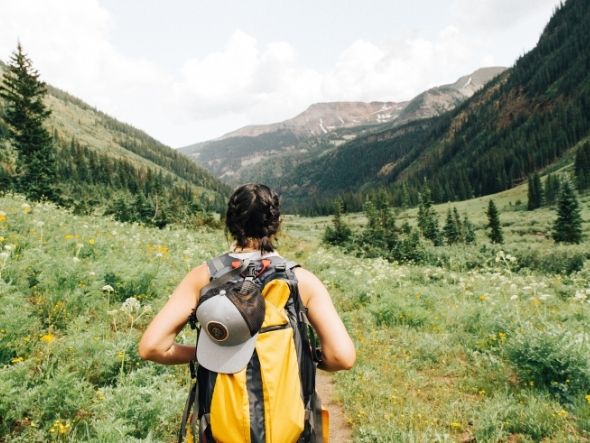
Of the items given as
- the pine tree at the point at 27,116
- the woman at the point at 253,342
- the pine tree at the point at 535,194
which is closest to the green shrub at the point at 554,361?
the woman at the point at 253,342

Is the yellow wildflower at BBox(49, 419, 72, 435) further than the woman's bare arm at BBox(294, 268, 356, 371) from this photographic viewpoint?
Yes

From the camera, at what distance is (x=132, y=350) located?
16.8 ft

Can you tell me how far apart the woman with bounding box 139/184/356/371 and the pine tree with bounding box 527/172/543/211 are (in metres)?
92.8

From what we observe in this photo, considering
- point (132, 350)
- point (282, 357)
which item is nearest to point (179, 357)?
point (282, 357)

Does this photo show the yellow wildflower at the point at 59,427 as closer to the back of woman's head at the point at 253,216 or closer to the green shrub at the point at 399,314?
the back of woman's head at the point at 253,216

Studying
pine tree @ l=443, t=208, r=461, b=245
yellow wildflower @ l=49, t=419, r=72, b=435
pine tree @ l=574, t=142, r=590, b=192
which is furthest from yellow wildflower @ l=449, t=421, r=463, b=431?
pine tree @ l=574, t=142, r=590, b=192

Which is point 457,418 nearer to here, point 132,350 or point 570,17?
point 132,350

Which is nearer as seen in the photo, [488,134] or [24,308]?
[24,308]

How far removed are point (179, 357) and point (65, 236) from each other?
7.78 metres

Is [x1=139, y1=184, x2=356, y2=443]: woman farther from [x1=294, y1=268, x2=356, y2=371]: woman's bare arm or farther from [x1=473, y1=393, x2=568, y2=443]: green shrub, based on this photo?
[x1=473, y1=393, x2=568, y2=443]: green shrub

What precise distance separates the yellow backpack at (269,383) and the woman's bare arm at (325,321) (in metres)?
0.08

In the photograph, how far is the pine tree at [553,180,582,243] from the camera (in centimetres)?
4553

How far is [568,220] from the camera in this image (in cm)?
4631

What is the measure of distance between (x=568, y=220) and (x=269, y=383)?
179 ft
